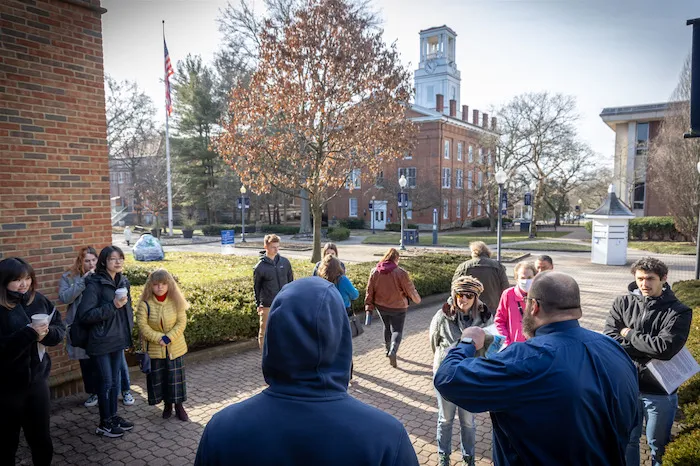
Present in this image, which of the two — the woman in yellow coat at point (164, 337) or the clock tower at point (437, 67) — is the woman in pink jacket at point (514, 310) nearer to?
the woman in yellow coat at point (164, 337)

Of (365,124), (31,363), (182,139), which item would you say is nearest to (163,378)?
(31,363)

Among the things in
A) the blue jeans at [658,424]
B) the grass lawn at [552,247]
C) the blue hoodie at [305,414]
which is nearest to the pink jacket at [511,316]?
the blue jeans at [658,424]

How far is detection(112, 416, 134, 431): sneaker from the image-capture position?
4676mm

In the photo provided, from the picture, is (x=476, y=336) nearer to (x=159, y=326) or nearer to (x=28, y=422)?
(x=28, y=422)

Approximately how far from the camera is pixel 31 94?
5254 millimetres

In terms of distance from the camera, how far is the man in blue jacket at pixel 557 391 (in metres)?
1.96

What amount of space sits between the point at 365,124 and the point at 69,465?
1357 cm

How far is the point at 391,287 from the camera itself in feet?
22.0

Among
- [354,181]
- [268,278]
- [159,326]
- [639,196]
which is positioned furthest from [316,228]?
[639,196]

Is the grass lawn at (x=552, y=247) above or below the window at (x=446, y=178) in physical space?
below

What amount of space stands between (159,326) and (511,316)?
148 inches

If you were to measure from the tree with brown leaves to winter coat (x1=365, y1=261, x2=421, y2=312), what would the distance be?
9.98 meters

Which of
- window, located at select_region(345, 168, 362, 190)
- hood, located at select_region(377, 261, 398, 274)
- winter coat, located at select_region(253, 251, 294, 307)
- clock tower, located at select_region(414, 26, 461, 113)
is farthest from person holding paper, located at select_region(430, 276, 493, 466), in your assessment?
clock tower, located at select_region(414, 26, 461, 113)

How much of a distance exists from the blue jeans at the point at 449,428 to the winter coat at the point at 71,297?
3843 mm
